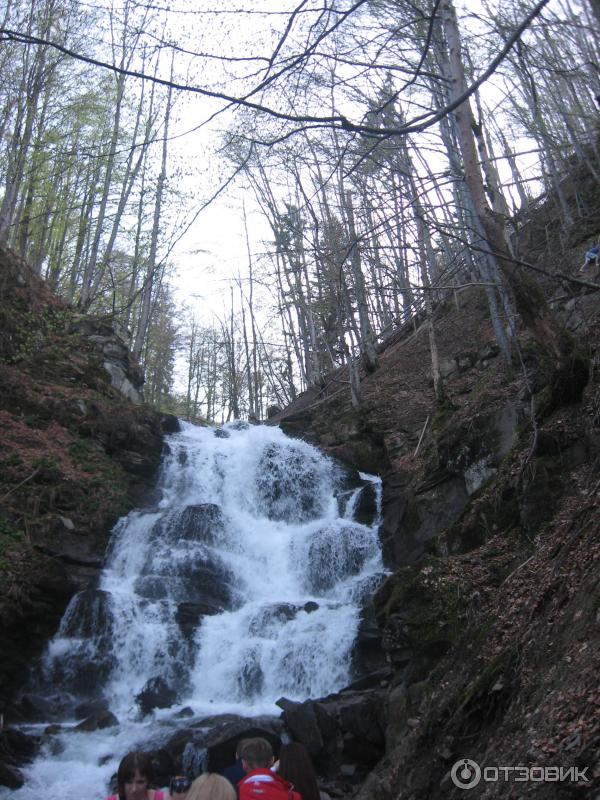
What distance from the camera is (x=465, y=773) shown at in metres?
3.24


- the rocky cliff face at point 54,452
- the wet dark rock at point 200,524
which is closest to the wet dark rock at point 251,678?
the rocky cliff face at point 54,452

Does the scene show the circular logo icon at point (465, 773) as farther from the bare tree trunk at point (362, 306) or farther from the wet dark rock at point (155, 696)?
the bare tree trunk at point (362, 306)

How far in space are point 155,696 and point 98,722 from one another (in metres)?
0.95

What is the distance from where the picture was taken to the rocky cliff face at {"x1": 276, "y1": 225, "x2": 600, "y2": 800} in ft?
9.59

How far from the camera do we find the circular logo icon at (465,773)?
3.09 metres

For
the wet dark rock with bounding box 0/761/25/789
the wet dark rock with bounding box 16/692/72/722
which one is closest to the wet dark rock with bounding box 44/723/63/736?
the wet dark rock with bounding box 16/692/72/722

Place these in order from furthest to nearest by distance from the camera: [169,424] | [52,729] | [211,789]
Answer: [169,424] < [52,729] < [211,789]

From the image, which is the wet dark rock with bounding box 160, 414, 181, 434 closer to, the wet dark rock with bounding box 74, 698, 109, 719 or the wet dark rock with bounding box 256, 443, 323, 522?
the wet dark rock with bounding box 256, 443, 323, 522

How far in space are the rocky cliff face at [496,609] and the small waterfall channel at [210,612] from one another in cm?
129

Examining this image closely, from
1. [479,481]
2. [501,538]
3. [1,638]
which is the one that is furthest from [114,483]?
[501,538]

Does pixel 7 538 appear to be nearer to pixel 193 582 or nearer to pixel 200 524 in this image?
pixel 193 582

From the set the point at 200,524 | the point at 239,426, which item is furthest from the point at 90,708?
the point at 239,426

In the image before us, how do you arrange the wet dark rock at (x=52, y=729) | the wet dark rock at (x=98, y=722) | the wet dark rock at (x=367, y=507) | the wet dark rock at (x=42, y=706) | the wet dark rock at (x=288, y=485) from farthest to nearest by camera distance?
the wet dark rock at (x=288, y=485), the wet dark rock at (x=367, y=507), the wet dark rock at (x=42, y=706), the wet dark rock at (x=98, y=722), the wet dark rock at (x=52, y=729)

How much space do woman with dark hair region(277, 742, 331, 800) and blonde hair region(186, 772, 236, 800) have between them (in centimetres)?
73
